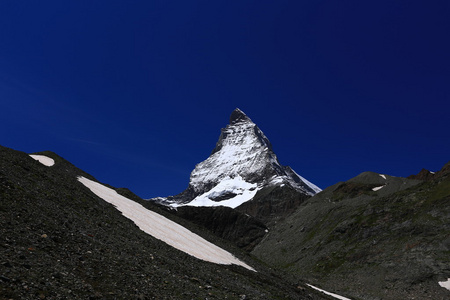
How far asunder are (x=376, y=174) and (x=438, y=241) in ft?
367

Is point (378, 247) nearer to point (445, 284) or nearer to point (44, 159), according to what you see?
point (445, 284)

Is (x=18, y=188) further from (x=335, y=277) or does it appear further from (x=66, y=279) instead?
(x=335, y=277)

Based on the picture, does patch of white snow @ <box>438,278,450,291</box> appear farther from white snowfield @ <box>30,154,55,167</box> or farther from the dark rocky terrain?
white snowfield @ <box>30,154,55,167</box>

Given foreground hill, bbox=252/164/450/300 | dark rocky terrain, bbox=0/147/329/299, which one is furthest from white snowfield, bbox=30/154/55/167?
foreground hill, bbox=252/164/450/300

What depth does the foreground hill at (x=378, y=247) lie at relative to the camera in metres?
53.1

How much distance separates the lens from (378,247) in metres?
69.4

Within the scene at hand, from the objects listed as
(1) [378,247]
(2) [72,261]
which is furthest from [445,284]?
(2) [72,261]

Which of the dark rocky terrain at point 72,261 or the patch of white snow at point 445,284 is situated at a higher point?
the patch of white snow at point 445,284

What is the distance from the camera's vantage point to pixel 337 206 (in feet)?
354

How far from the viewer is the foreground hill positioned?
5312cm

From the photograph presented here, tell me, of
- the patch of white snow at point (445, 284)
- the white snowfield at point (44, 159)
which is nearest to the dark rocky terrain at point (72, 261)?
the white snowfield at point (44, 159)

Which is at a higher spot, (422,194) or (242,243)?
(422,194)

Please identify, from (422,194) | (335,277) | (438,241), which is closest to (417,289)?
(438,241)

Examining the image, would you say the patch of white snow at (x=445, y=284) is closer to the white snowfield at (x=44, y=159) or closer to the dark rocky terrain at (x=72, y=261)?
the dark rocky terrain at (x=72, y=261)
